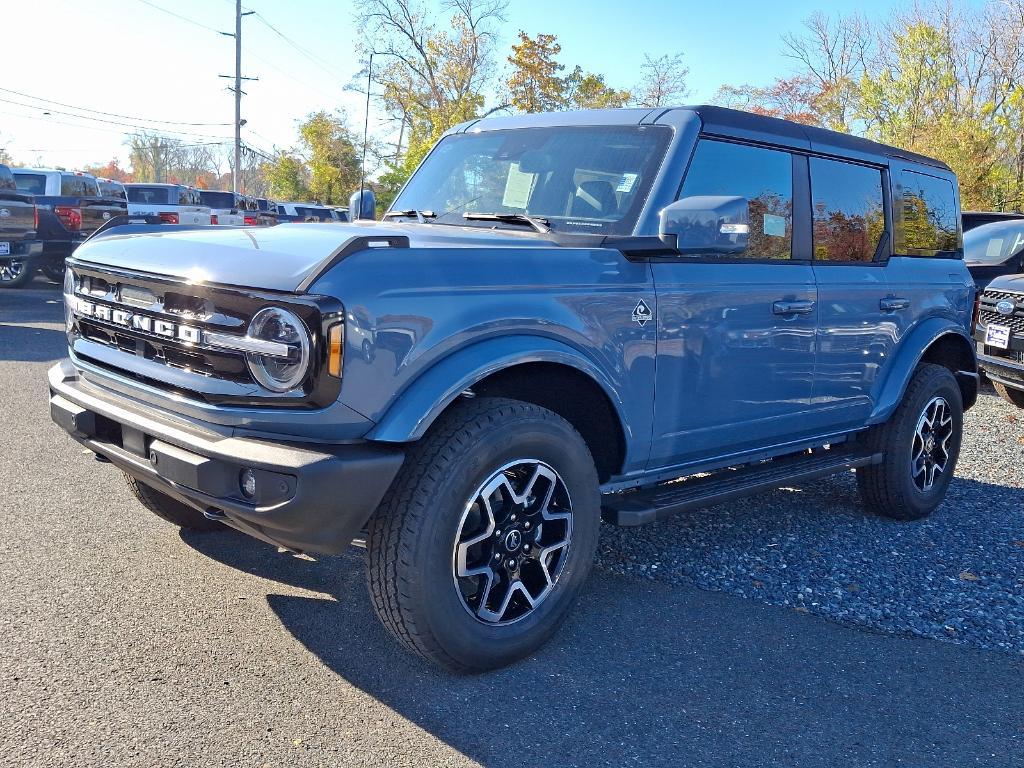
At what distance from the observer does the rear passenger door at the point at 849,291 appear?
439 centimetres

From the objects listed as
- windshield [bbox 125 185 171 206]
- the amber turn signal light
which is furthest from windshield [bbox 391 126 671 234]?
windshield [bbox 125 185 171 206]

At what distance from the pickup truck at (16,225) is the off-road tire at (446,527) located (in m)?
12.2

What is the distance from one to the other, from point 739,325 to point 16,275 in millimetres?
15069

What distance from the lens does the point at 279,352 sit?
270cm

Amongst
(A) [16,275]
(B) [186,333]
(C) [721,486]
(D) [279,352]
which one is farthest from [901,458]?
(A) [16,275]

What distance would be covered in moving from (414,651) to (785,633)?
4.88 feet

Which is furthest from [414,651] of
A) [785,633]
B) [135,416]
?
[785,633]

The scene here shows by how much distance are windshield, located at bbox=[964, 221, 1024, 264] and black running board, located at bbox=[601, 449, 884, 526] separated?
22.4ft

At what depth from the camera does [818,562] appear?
4406mm

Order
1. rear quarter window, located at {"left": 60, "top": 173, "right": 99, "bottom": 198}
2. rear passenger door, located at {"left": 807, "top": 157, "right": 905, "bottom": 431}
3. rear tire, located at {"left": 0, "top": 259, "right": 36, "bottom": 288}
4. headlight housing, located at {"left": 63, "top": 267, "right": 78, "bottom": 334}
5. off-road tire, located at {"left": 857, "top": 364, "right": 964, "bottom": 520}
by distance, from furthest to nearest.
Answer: rear quarter window, located at {"left": 60, "top": 173, "right": 99, "bottom": 198}
rear tire, located at {"left": 0, "top": 259, "right": 36, "bottom": 288}
off-road tire, located at {"left": 857, "top": 364, "right": 964, "bottom": 520}
rear passenger door, located at {"left": 807, "top": 157, "right": 905, "bottom": 431}
headlight housing, located at {"left": 63, "top": 267, "right": 78, "bottom": 334}

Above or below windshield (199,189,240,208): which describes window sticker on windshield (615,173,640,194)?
above

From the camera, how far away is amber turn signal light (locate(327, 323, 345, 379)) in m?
2.67

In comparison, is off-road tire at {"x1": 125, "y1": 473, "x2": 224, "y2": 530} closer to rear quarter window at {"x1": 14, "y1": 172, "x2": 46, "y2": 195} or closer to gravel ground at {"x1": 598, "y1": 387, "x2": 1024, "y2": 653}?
gravel ground at {"x1": 598, "y1": 387, "x2": 1024, "y2": 653}

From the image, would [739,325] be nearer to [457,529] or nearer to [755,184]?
[755,184]
